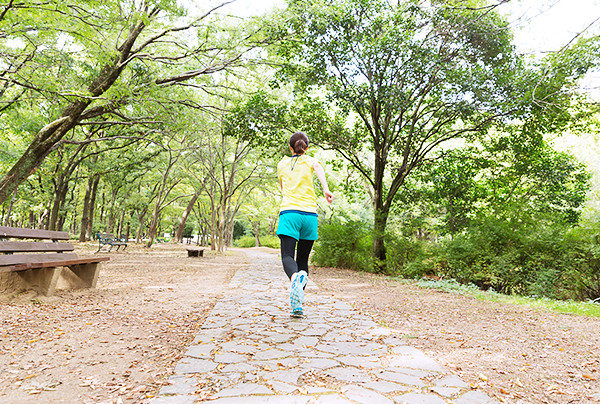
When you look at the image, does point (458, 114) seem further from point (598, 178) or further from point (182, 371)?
point (598, 178)

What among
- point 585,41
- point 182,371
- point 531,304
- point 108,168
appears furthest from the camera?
point 108,168

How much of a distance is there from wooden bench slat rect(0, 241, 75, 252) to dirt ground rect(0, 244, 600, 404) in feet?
2.01

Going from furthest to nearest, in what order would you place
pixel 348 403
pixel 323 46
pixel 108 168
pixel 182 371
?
pixel 108 168 < pixel 323 46 < pixel 182 371 < pixel 348 403

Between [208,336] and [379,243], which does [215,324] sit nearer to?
[208,336]

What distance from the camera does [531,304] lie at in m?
6.00

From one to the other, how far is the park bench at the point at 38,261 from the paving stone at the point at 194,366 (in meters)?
2.80

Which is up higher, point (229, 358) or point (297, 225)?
point (297, 225)

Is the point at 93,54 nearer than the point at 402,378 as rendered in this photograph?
No

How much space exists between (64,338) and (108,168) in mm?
18232

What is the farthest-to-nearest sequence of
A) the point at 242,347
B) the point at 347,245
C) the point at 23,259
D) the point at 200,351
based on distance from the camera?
1. the point at 347,245
2. the point at 23,259
3. the point at 242,347
4. the point at 200,351

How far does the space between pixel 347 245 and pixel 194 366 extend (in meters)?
9.71

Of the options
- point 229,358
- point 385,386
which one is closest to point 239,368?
point 229,358

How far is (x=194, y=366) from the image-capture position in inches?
99.7

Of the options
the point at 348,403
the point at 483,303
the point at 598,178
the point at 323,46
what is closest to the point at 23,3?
the point at 323,46
